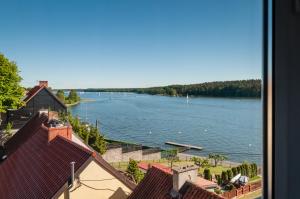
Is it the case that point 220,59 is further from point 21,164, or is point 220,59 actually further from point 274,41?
point 21,164

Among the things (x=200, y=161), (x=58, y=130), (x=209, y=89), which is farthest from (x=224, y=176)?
(x=58, y=130)

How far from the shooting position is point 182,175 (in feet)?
6.88

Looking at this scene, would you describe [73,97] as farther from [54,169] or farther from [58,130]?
[54,169]

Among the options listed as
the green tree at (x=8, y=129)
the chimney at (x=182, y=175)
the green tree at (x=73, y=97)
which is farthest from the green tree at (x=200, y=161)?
the green tree at (x=8, y=129)

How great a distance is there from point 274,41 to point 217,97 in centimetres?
60

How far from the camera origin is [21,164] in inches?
75.5

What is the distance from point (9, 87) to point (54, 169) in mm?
739

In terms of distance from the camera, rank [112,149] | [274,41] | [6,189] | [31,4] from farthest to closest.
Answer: [112,149] → [6,189] → [31,4] → [274,41]

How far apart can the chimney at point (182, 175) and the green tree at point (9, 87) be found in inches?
44.4

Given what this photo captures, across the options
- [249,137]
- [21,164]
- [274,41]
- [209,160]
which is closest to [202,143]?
[209,160]

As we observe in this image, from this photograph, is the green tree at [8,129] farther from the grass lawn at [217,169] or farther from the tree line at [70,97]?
the grass lawn at [217,169]

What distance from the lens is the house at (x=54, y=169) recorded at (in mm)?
1814

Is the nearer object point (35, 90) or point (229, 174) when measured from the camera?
point (35, 90)

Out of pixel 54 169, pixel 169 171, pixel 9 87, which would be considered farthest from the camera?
pixel 169 171
